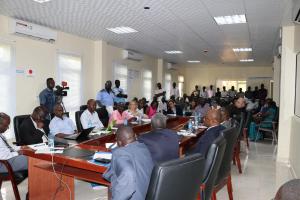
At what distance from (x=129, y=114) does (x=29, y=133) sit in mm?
2204

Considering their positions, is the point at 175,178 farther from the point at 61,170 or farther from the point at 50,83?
the point at 50,83

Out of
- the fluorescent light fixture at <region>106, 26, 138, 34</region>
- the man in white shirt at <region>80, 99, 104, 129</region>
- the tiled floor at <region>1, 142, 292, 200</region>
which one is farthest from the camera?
the fluorescent light fixture at <region>106, 26, 138, 34</region>

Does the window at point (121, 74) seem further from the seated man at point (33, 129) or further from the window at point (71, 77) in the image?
the seated man at point (33, 129)

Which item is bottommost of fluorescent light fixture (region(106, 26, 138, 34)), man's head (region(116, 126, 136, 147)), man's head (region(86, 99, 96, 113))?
man's head (region(116, 126, 136, 147))

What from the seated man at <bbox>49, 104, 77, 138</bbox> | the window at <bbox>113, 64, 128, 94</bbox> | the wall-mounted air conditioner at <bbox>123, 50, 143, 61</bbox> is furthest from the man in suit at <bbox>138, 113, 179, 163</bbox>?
the wall-mounted air conditioner at <bbox>123, 50, 143, 61</bbox>

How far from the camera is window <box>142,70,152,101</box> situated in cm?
1120

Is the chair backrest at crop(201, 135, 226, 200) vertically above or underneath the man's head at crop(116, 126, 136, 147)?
underneath

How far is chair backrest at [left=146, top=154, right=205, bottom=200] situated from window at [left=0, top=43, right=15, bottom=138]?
4.67 metres

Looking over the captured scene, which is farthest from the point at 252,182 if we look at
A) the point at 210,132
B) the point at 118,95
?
the point at 118,95

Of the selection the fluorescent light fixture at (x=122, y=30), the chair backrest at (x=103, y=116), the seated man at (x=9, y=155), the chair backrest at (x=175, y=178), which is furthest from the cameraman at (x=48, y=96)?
the chair backrest at (x=175, y=178)

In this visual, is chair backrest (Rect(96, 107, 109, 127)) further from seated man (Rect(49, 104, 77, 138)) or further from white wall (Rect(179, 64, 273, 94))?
white wall (Rect(179, 64, 273, 94))

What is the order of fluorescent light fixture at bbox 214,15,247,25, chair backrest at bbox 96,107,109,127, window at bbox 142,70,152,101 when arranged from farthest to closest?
window at bbox 142,70,152,101 → chair backrest at bbox 96,107,109,127 → fluorescent light fixture at bbox 214,15,247,25

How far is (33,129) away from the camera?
11.2ft

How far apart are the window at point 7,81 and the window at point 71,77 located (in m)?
1.34
